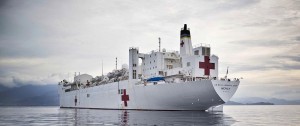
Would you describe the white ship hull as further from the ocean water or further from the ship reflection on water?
the ship reflection on water

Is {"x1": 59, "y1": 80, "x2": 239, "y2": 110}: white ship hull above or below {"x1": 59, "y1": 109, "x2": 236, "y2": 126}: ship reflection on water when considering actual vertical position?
Result: above

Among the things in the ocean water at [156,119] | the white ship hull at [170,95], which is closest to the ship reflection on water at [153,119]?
the ocean water at [156,119]

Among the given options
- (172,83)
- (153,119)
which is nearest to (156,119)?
(153,119)

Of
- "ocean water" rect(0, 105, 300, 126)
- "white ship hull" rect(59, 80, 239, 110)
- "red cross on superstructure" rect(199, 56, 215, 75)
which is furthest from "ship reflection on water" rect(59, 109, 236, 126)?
"red cross on superstructure" rect(199, 56, 215, 75)

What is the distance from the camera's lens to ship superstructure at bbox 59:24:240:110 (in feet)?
95.0

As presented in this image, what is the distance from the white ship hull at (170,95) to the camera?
28478 mm

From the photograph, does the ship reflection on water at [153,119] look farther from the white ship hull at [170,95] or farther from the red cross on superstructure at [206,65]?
the red cross on superstructure at [206,65]

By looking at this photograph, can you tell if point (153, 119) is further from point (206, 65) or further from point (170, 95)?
point (206, 65)

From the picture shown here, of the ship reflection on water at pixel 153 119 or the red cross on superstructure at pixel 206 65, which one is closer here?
the ship reflection on water at pixel 153 119

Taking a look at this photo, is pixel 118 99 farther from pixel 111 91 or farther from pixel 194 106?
pixel 194 106

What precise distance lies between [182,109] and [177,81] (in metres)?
3.11

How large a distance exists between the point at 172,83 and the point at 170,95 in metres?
1.39

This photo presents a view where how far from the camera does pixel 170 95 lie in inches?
1219

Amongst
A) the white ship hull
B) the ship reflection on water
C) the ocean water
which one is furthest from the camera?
the white ship hull
